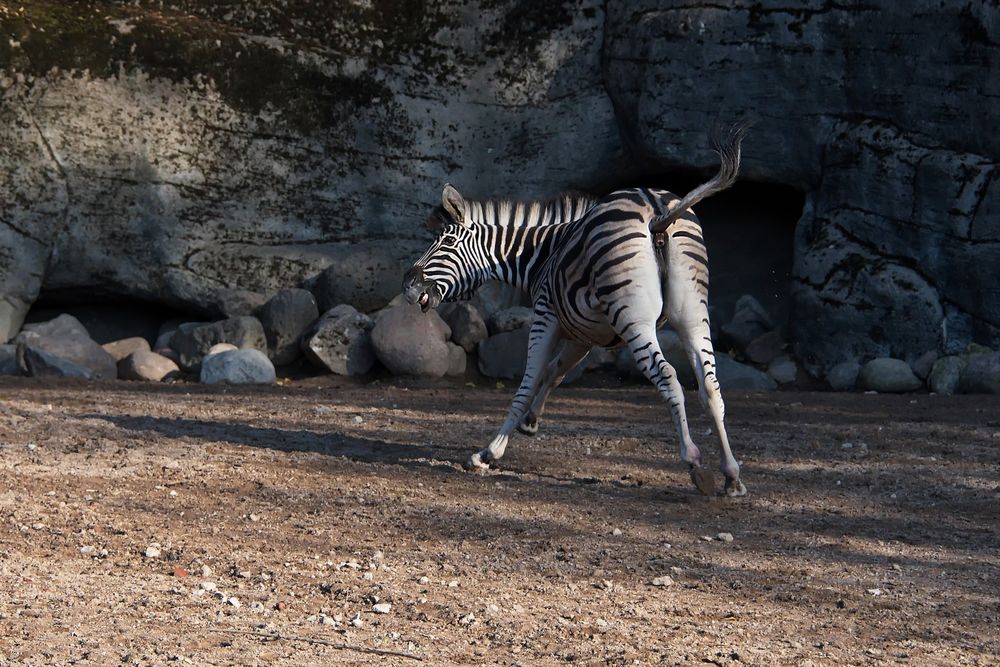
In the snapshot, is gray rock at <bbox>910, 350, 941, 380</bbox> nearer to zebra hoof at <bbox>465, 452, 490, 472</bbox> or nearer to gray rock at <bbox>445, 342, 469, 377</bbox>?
gray rock at <bbox>445, 342, 469, 377</bbox>

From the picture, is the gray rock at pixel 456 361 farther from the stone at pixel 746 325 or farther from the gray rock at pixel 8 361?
the gray rock at pixel 8 361

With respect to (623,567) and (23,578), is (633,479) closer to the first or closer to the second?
(623,567)

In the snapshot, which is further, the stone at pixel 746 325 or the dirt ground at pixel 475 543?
the stone at pixel 746 325

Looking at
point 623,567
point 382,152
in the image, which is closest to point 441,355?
point 382,152

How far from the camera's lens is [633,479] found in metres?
7.85

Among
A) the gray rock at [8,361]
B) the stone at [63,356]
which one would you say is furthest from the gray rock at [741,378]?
the gray rock at [8,361]

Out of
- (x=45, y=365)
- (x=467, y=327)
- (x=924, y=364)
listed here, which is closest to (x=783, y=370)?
(x=924, y=364)

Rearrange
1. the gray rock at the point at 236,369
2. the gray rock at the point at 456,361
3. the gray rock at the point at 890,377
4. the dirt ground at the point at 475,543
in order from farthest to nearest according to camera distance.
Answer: the gray rock at the point at 456,361 → the gray rock at the point at 890,377 → the gray rock at the point at 236,369 → the dirt ground at the point at 475,543

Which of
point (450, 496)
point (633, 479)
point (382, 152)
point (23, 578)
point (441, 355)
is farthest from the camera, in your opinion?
point (382, 152)

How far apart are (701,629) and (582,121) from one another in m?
11.1

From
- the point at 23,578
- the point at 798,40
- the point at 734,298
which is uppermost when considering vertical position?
the point at 798,40

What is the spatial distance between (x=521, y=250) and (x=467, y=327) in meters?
5.91

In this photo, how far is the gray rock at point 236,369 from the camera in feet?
42.9

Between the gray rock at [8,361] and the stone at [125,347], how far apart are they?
3.43ft
